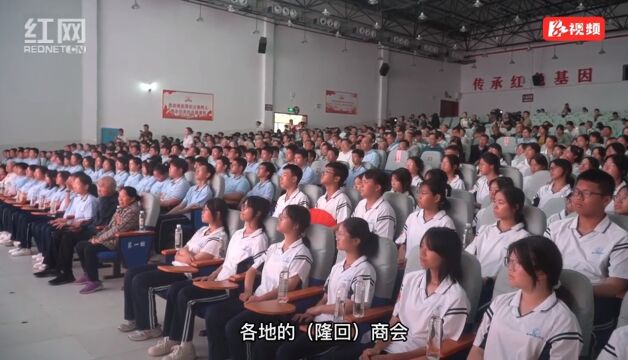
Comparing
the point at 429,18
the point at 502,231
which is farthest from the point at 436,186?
the point at 429,18

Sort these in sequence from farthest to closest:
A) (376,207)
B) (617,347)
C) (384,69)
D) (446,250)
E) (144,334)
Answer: (384,69)
(376,207)
(144,334)
(446,250)
(617,347)

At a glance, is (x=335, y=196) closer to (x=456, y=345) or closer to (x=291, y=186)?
(x=291, y=186)

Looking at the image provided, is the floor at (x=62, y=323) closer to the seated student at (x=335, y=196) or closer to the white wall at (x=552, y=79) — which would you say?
the seated student at (x=335, y=196)

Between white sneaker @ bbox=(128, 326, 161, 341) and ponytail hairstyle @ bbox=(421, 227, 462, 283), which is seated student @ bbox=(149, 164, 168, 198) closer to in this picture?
white sneaker @ bbox=(128, 326, 161, 341)

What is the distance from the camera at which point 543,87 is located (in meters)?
18.1

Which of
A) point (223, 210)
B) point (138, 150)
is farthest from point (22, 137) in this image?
point (223, 210)

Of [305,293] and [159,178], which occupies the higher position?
[159,178]

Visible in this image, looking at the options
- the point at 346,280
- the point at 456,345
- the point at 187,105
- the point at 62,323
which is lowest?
the point at 62,323

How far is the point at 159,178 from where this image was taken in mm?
6078

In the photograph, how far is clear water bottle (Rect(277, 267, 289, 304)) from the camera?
2518 mm

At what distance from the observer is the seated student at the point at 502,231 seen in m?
2.59

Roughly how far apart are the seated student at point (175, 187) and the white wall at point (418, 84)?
13.5 metres

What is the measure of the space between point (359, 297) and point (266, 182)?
3316 millimetres

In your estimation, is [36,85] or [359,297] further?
[36,85]
